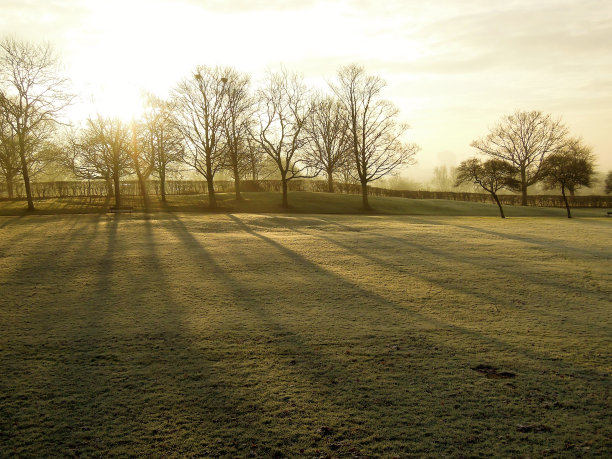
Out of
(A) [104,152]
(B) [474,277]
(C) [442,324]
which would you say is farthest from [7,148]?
(C) [442,324]

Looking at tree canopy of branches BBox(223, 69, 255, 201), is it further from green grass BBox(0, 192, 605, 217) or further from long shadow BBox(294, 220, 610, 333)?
long shadow BBox(294, 220, 610, 333)

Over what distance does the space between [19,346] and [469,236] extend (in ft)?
59.1

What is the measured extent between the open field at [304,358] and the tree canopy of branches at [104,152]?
78.6 feet

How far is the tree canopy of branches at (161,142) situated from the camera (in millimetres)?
42062

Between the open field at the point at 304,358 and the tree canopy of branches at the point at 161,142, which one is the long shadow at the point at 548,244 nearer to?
the open field at the point at 304,358

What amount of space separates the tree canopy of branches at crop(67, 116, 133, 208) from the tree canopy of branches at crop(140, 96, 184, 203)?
13.6 ft

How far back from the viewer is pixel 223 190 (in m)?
58.0

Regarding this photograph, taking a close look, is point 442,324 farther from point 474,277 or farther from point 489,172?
point 489,172

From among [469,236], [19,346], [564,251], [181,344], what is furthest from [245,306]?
[469,236]

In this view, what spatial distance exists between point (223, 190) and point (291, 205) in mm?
16014

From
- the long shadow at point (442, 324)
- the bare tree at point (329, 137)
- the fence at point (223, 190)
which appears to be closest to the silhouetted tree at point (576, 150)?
the fence at point (223, 190)

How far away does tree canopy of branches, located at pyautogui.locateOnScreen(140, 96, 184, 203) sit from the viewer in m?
42.1

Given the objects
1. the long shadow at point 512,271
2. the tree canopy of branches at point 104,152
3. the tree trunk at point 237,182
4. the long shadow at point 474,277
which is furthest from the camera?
the tree trunk at point 237,182

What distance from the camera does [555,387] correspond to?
541 cm
